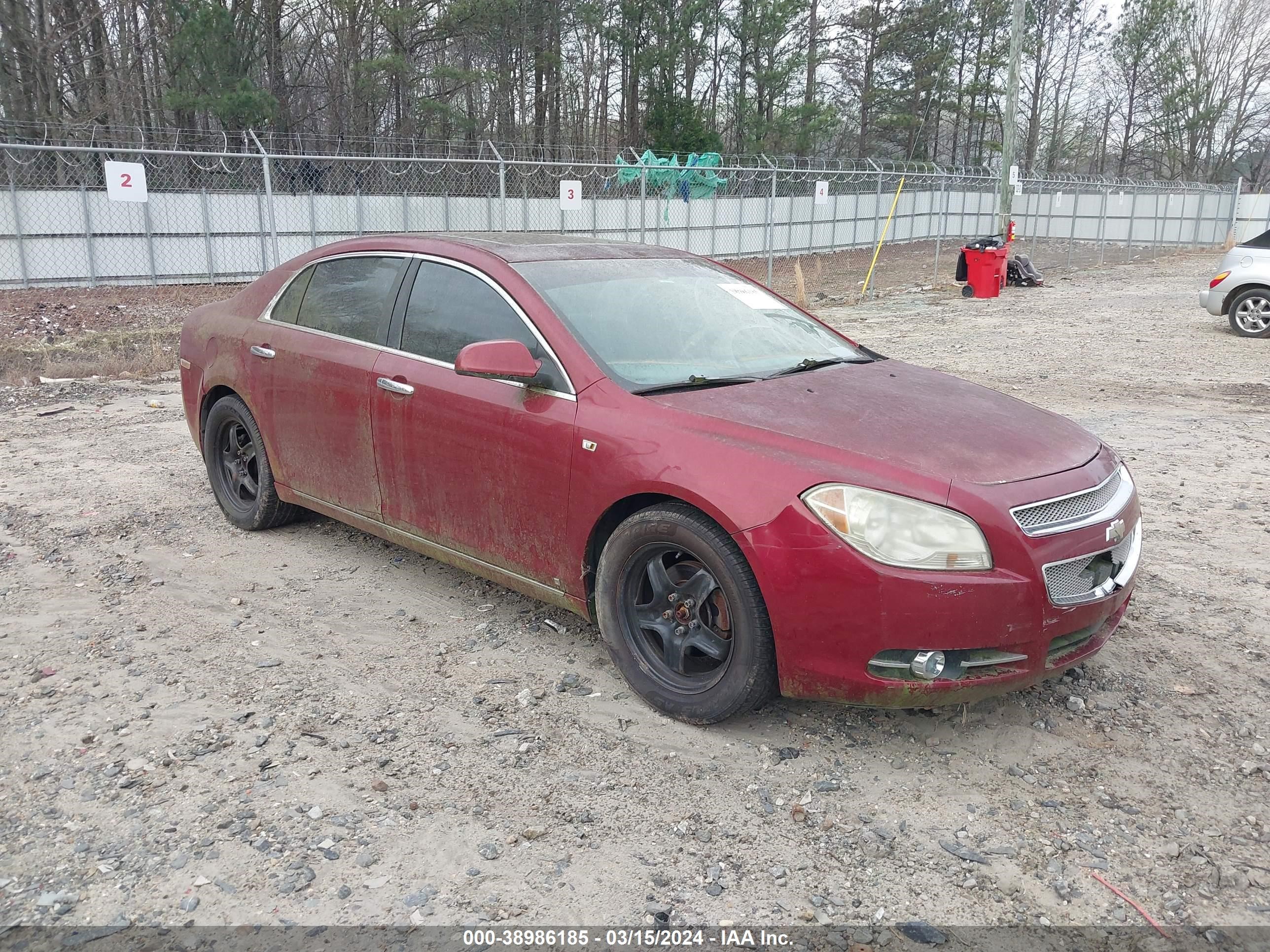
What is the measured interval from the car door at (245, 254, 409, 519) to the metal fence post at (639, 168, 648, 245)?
1221cm

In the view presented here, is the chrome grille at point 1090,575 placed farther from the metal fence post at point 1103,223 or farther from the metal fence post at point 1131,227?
the metal fence post at point 1131,227

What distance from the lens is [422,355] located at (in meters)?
4.40

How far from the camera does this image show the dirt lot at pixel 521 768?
2.76 m

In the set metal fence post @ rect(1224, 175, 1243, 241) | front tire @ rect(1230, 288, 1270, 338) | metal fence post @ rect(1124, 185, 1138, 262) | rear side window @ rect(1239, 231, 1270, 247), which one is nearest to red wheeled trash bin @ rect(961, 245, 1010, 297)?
rear side window @ rect(1239, 231, 1270, 247)

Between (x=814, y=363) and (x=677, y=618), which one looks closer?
(x=677, y=618)

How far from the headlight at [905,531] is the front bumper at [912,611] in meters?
0.03

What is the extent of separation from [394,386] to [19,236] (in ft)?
53.0

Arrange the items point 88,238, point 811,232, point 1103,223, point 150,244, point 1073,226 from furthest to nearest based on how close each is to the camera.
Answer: point 811,232 → point 1103,223 → point 1073,226 → point 150,244 → point 88,238

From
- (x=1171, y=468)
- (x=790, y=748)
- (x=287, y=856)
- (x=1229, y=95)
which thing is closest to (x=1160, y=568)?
(x=1171, y=468)

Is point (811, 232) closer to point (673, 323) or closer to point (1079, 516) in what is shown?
point (673, 323)

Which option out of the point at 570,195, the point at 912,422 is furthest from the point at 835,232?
the point at 912,422

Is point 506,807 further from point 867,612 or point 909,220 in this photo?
→ point 909,220

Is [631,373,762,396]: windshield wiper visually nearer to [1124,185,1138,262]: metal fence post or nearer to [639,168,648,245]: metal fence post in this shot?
[639,168,648,245]: metal fence post

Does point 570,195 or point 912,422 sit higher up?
point 570,195
